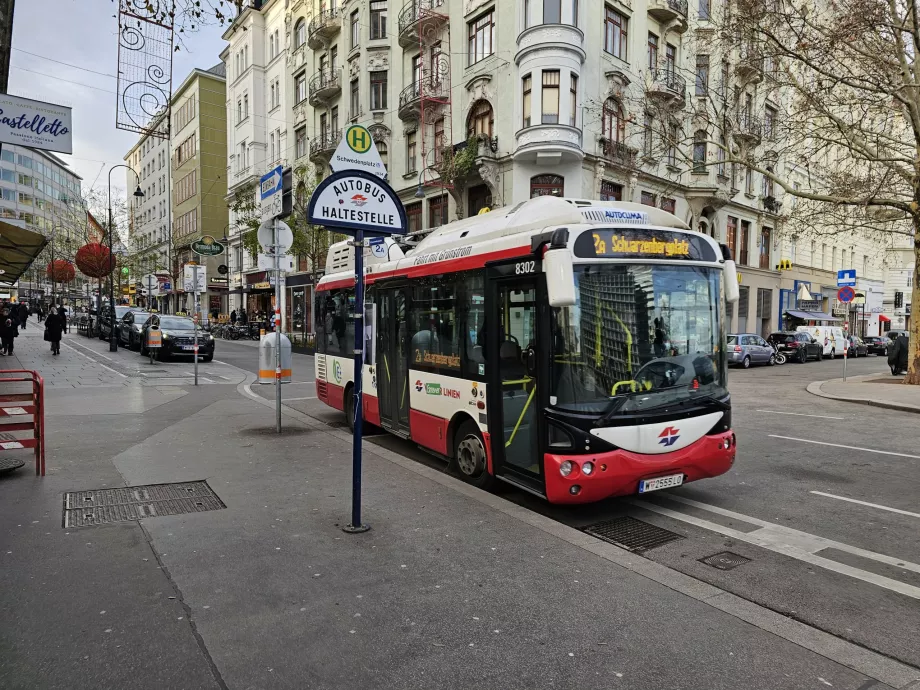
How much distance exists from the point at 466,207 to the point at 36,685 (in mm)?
26224

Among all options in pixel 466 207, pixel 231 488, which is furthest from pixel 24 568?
pixel 466 207

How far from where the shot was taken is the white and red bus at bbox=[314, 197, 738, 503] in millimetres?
5344

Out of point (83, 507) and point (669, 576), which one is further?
point (83, 507)

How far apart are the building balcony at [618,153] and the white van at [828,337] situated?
12647mm

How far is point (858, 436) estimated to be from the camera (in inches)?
403

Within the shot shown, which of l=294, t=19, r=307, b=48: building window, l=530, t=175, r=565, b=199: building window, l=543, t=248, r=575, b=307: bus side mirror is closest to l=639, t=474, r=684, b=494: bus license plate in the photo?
l=543, t=248, r=575, b=307: bus side mirror

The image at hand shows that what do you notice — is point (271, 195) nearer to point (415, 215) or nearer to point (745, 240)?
point (415, 215)

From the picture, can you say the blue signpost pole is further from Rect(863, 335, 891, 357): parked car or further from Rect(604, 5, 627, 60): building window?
Rect(863, 335, 891, 357): parked car

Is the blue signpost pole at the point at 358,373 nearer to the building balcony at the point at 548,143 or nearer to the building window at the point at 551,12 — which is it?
the building balcony at the point at 548,143

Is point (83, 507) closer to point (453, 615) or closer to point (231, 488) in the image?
point (231, 488)

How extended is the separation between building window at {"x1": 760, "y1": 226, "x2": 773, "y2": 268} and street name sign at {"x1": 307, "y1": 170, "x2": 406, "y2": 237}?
39065 millimetres

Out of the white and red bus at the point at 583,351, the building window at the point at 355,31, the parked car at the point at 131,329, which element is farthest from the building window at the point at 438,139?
the white and red bus at the point at 583,351

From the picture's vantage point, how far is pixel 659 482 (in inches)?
224

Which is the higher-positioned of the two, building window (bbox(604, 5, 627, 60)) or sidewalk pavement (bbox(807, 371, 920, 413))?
building window (bbox(604, 5, 627, 60))
